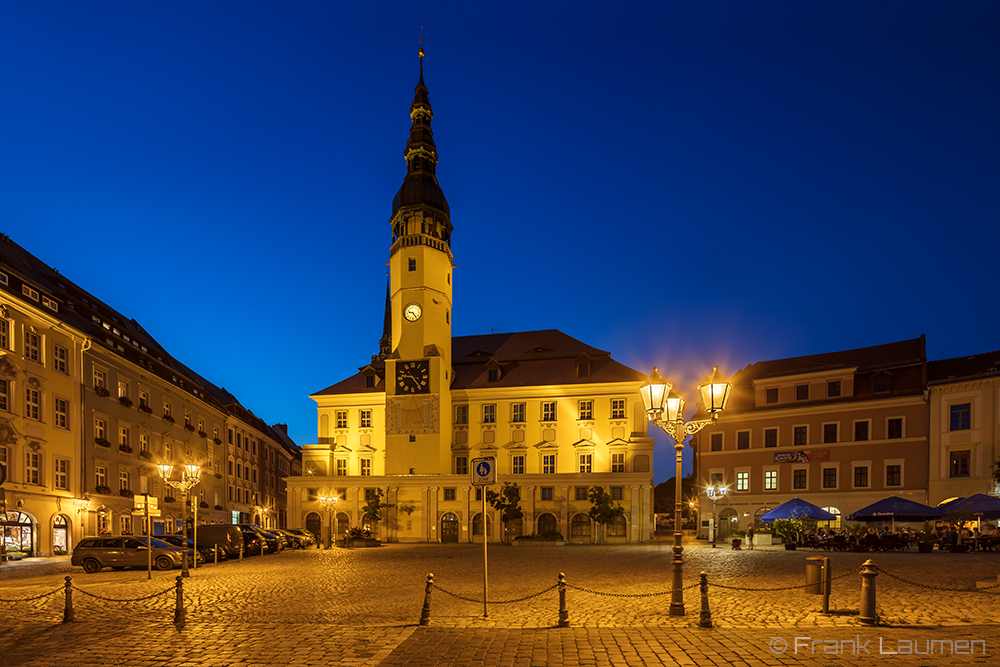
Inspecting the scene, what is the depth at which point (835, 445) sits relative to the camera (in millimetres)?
48625

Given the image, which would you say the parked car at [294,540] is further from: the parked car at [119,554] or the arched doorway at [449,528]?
the parked car at [119,554]

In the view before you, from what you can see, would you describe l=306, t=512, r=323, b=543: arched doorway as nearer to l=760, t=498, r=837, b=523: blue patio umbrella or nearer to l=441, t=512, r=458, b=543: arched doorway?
l=441, t=512, r=458, b=543: arched doorway

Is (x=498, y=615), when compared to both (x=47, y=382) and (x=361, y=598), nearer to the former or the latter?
(x=361, y=598)

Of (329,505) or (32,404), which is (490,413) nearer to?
(329,505)

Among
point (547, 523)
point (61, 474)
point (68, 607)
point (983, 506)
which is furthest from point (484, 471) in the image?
point (547, 523)

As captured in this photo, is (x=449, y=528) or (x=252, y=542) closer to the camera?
(x=252, y=542)

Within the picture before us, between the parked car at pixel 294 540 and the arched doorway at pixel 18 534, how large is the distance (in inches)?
536

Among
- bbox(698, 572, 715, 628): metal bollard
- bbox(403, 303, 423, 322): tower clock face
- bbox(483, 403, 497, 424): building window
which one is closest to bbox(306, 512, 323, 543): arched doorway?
bbox(483, 403, 497, 424): building window

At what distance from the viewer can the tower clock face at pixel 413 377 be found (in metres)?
58.9

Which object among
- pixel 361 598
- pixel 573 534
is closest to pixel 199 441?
pixel 573 534

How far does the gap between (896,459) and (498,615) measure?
40.9m

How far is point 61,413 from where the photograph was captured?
35.9m

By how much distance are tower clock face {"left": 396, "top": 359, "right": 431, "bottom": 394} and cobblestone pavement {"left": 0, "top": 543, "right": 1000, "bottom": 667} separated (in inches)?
1485

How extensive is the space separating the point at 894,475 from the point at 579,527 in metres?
21.6
